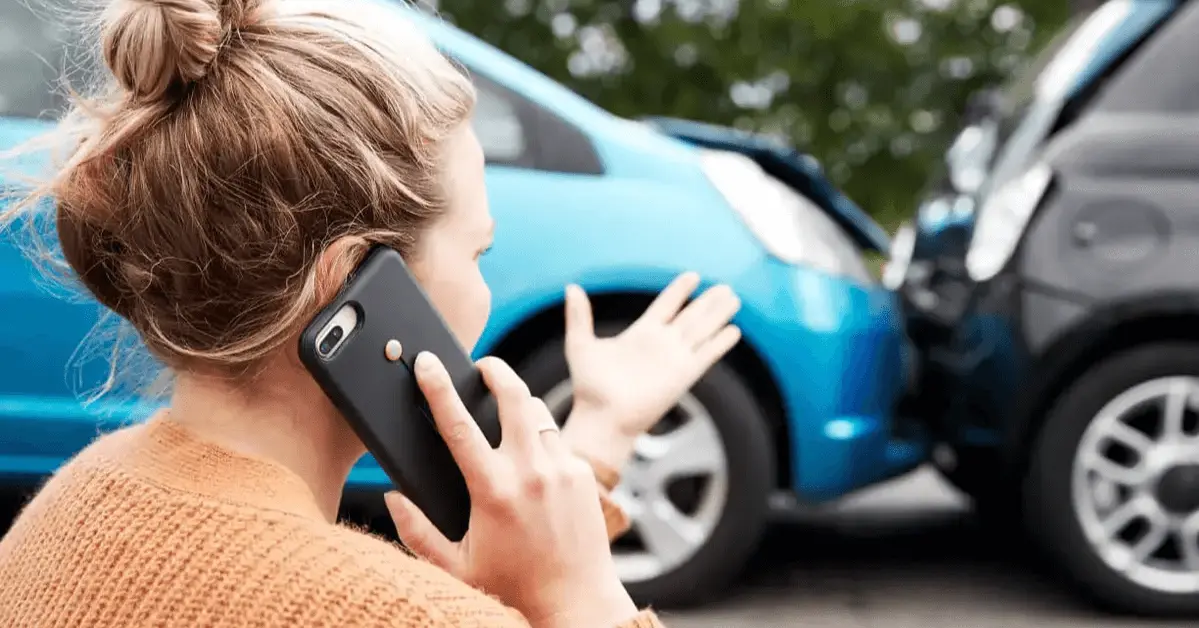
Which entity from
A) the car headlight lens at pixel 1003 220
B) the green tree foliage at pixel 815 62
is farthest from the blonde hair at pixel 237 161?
the green tree foliage at pixel 815 62

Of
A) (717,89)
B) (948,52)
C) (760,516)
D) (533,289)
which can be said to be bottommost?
(717,89)

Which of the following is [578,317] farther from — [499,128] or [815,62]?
[815,62]

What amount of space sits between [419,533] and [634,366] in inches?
12.4

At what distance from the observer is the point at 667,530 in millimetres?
3648

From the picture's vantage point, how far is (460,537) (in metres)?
1.32

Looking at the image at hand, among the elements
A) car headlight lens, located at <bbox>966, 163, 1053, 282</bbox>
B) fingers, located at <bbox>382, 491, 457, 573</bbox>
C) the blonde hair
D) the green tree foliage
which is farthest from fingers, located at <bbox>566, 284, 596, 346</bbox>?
the green tree foliage

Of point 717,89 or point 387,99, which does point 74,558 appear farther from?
point 717,89

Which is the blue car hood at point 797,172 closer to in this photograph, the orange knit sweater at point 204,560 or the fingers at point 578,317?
the fingers at point 578,317

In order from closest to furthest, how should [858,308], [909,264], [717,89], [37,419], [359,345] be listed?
[359,345] < [37,419] < [858,308] < [909,264] < [717,89]

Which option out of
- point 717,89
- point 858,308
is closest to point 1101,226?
point 858,308

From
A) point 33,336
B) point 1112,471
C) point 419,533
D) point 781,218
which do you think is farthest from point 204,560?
point 1112,471

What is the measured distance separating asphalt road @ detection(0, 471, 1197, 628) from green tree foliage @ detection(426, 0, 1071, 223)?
19.8 ft

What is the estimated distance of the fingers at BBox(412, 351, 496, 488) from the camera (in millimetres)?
1212

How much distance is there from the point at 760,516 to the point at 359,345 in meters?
2.56
